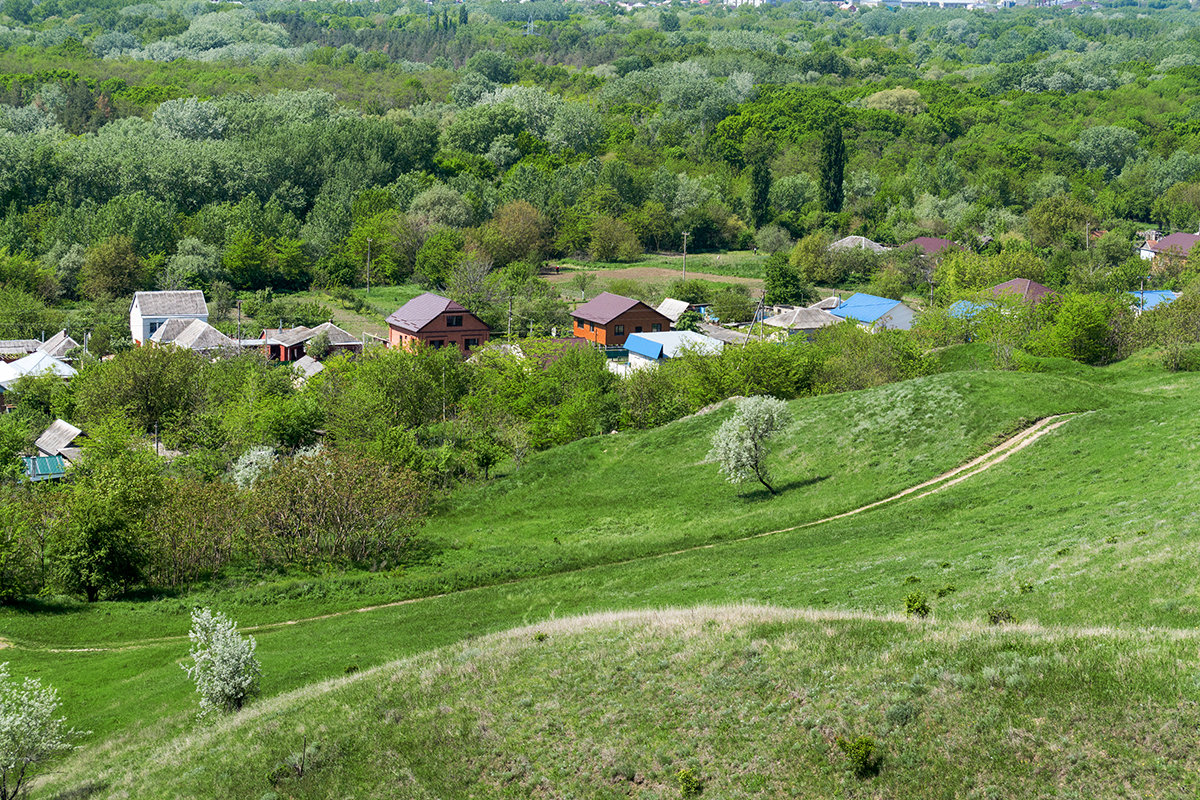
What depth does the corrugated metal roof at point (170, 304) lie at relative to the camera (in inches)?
3706

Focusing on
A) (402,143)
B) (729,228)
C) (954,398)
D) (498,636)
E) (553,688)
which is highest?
(553,688)

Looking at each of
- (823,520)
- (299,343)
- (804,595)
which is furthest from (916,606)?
(299,343)

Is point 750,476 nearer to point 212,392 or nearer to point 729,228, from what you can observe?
point 212,392

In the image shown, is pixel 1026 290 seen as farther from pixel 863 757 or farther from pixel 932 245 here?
pixel 863 757

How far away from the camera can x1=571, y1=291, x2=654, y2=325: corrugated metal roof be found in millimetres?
92875

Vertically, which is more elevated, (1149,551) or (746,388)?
(1149,551)

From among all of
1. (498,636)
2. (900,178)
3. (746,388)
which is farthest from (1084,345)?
(900,178)

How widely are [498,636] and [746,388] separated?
35.1 m

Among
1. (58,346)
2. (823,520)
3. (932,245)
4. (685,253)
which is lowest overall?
(685,253)

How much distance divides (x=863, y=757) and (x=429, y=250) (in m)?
106

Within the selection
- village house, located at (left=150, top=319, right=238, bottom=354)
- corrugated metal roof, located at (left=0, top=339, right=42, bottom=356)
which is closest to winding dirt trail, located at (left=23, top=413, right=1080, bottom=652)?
village house, located at (left=150, top=319, right=238, bottom=354)

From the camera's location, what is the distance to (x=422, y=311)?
3617 inches

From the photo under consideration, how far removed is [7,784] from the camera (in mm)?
24453

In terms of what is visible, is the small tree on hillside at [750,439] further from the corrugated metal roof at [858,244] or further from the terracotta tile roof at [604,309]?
the corrugated metal roof at [858,244]
